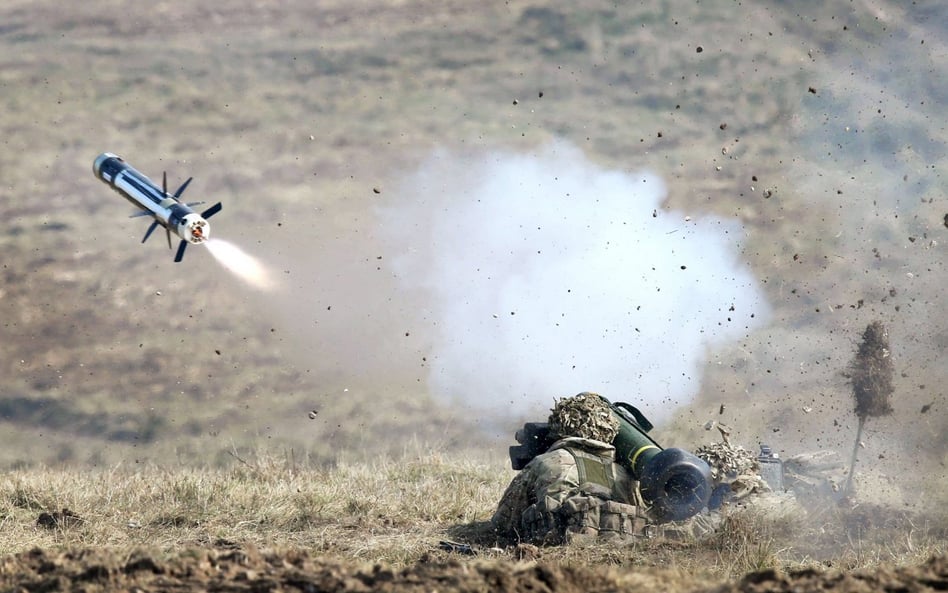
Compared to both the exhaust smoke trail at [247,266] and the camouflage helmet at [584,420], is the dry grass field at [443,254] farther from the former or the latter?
the camouflage helmet at [584,420]

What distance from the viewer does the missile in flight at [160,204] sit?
14.7 metres

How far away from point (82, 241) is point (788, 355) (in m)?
13.5

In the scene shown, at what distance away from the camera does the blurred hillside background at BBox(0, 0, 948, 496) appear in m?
20.5

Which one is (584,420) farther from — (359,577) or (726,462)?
(359,577)

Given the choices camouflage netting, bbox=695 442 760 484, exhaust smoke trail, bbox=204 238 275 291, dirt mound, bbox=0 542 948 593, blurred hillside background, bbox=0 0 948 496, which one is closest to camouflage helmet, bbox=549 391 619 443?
camouflage netting, bbox=695 442 760 484

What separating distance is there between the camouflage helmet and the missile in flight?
4.73 meters

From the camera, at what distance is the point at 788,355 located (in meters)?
22.8

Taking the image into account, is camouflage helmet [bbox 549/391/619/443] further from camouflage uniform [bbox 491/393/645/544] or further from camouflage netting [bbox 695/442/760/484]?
camouflage netting [bbox 695/442/760/484]

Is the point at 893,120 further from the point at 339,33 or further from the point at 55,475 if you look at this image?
the point at 55,475

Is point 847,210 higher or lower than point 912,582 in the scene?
higher

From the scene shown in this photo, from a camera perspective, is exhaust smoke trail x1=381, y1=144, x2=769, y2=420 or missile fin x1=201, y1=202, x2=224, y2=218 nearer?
missile fin x1=201, y1=202, x2=224, y2=218

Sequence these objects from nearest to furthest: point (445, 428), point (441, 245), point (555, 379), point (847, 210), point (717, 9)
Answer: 1. point (555, 379)
2. point (445, 428)
3. point (441, 245)
4. point (847, 210)
5. point (717, 9)

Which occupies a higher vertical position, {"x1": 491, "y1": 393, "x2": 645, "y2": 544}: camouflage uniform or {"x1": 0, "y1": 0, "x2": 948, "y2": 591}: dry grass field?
{"x1": 0, "y1": 0, "x2": 948, "y2": 591}: dry grass field

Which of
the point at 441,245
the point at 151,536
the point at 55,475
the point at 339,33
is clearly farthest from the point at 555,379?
the point at 339,33
